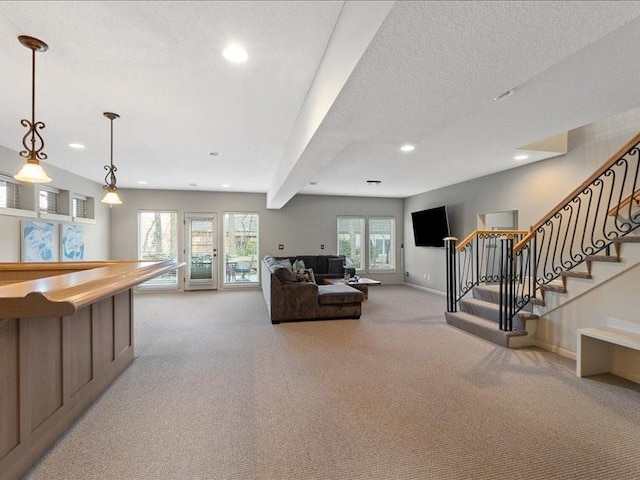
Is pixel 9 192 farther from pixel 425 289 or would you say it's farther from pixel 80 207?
pixel 425 289

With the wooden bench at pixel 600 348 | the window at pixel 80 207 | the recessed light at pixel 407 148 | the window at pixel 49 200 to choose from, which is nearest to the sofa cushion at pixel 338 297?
the recessed light at pixel 407 148

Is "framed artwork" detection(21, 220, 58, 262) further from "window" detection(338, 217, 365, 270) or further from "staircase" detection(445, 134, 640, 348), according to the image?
"staircase" detection(445, 134, 640, 348)

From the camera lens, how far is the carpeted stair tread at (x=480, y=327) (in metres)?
3.66

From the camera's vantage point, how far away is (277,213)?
8.16 meters

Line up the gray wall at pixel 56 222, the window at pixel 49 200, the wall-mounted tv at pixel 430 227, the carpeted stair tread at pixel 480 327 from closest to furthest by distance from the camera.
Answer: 1. the carpeted stair tread at pixel 480 327
2. the gray wall at pixel 56 222
3. the window at pixel 49 200
4. the wall-mounted tv at pixel 430 227

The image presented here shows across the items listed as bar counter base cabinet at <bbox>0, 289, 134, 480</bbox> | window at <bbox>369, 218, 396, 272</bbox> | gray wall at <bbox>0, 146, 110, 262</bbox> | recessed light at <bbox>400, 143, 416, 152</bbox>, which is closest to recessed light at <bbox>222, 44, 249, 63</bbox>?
bar counter base cabinet at <bbox>0, 289, 134, 480</bbox>

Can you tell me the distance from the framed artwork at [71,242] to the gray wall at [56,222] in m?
0.22

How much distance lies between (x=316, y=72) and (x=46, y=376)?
Answer: 2.72 meters

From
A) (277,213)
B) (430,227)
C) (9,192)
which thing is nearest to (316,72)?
(9,192)

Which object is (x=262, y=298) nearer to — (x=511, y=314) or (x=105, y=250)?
(x=105, y=250)

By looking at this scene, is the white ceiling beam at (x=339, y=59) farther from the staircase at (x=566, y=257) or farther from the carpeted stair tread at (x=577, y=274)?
the carpeted stair tread at (x=577, y=274)

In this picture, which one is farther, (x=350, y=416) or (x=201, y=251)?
(x=201, y=251)

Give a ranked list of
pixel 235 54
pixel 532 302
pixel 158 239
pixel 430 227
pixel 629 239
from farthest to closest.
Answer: pixel 158 239, pixel 430 227, pixel 532 302, pixel 629 239, pixel 235 54

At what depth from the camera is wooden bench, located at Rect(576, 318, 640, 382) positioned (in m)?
2.80
